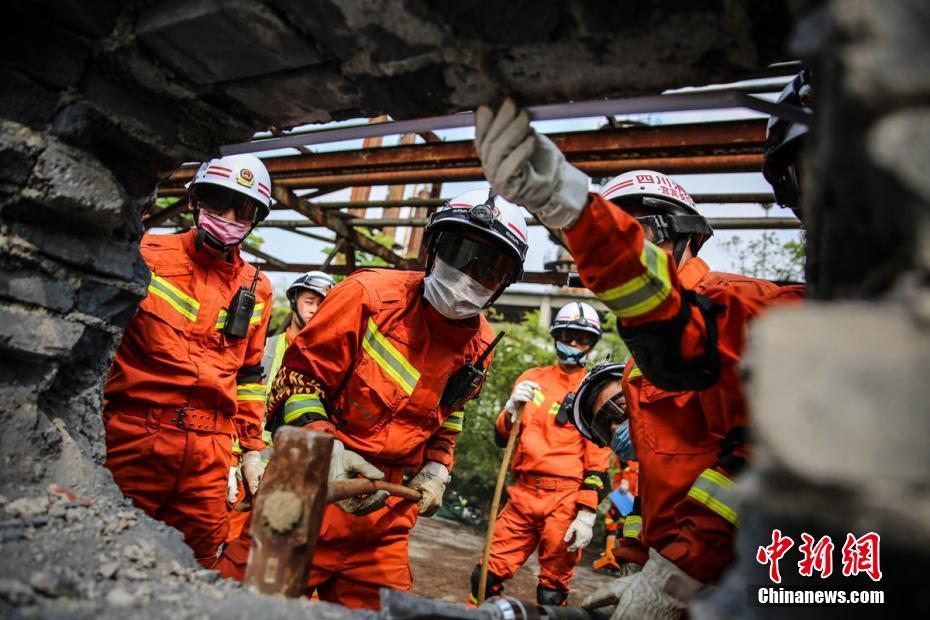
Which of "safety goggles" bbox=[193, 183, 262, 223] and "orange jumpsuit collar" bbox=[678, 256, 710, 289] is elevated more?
"safety goggles" bbox=[193, 183, 262, 223]

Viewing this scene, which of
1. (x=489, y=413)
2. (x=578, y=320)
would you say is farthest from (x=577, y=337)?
(x=489, y=413)

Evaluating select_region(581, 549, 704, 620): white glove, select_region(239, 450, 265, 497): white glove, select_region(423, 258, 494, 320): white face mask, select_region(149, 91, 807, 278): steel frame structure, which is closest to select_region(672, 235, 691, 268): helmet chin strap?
select_region(149, 91, 807, 278): steel frame structure

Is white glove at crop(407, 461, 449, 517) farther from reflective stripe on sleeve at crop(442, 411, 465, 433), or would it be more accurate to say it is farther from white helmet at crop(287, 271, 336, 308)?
white helmet at crop(287, 271, 336, 308)

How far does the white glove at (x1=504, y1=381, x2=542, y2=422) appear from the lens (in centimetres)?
539

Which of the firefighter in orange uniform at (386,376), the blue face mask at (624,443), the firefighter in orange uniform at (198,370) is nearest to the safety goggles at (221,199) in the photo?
the firefighter in orange uniform at (198,370)

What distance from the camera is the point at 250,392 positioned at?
11.5ft

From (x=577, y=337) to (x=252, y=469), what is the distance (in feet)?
12.1

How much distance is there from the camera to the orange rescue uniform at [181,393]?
2842mm

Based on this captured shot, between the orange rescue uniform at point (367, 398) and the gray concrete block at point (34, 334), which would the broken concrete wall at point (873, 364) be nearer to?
the gray concrete block at point (34, 334)

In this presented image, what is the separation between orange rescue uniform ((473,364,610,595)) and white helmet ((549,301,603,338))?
722mm

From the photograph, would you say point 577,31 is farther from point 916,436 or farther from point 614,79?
point 916,436

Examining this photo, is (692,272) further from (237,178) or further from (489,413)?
(489,413)

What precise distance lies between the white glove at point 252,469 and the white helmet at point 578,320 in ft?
11.5

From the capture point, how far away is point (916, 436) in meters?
0.62
